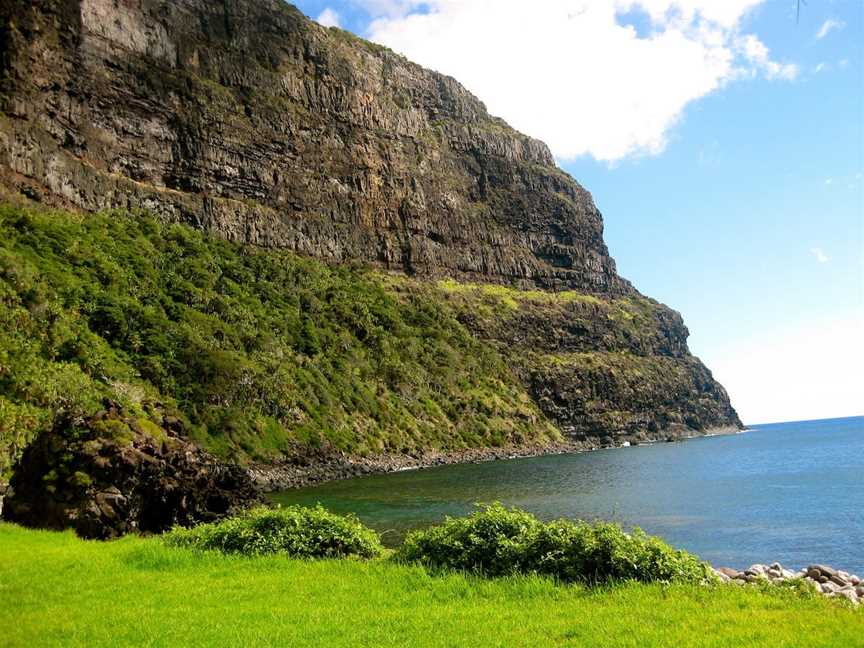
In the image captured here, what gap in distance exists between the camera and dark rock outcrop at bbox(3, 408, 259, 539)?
23.8 metres

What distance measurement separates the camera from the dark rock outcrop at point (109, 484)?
77.9 ft

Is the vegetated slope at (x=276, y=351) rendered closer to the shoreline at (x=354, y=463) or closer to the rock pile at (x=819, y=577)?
the shoreline at (x=354, y=463)

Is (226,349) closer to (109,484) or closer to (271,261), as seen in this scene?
(271,261)

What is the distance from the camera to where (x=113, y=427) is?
26.5m

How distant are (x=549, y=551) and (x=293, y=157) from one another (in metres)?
142

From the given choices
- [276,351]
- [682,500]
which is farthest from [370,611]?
[276,351]

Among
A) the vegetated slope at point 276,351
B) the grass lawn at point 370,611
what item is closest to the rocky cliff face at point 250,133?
the vegetated slope at point 276,351

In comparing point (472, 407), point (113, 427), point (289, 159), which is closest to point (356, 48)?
point (289, 159)

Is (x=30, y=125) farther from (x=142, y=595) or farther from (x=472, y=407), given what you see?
(x=142, y=595)

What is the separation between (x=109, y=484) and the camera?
80.4 feet

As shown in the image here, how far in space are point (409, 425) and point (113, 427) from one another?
8278 centimetres

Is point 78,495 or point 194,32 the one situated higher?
point 194,32

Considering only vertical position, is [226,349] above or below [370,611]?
above

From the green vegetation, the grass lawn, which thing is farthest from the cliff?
the grass lawn
